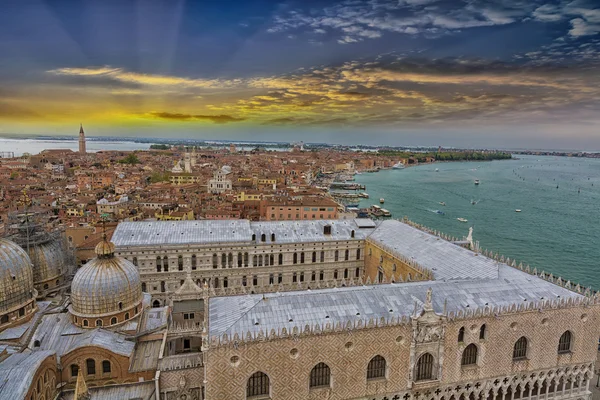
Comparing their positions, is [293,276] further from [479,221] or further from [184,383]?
[479,221]

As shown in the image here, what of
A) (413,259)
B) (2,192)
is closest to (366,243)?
(413,259)

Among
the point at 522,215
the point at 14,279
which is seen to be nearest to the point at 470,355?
the point at 14,279

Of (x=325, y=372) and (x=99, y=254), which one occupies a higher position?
(x=99, y=254)

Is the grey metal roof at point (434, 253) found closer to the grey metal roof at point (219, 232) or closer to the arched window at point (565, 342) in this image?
the grey metal roof at point (219, 232)

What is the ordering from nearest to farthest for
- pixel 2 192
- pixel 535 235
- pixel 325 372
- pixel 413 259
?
pixel 325 372
pixel 413 259
pixel 535 235
pixel 2 192

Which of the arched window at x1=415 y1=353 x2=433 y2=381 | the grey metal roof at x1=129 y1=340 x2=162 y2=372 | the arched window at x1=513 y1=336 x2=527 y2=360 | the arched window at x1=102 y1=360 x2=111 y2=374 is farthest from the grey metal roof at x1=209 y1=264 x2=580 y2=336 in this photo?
the arched window at x1=102 y1=360 x2=111 y2=374

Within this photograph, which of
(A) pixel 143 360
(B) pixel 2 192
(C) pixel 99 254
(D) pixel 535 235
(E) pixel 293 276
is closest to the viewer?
(A) pixel 143 360

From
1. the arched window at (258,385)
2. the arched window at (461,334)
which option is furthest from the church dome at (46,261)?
the arched window at (461,334)
